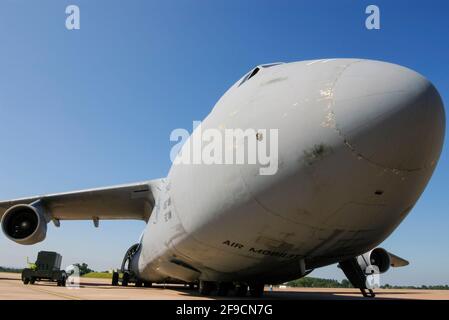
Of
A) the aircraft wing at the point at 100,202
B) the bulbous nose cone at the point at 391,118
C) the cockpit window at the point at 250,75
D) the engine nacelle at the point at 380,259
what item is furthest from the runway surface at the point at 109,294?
the bulbous nose cone at the point at 391,118

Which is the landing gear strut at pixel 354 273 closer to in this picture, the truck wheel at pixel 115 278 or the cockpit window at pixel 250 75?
the cockpit window at pixel 250 75

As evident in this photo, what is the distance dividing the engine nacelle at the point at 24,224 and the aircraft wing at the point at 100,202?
1.05 meters

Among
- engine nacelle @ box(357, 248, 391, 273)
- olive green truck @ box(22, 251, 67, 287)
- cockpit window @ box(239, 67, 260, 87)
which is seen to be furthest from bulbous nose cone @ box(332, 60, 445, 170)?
olive green truck @ box(22, 251, 67, 287)

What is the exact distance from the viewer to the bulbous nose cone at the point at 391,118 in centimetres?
449

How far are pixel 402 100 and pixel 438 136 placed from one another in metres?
0.72

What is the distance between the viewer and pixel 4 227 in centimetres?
1281

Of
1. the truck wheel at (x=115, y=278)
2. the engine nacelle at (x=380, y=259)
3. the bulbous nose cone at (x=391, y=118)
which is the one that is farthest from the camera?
the truck wheel at (x=115, y=278)

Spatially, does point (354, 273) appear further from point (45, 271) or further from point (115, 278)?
point (45, 271)

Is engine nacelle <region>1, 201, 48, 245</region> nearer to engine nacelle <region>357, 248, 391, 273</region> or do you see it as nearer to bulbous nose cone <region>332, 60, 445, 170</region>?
engine nacelle <region>357, 248, 391, 273</region>

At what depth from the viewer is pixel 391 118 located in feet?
14.7

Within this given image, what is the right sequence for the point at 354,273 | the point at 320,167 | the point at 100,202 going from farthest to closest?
the point at 100,202
the point at 354,273
the point at 320,167

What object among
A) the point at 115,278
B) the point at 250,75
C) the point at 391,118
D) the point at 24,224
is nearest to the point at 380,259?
the point at 250,75

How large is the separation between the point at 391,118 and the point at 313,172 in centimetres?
102
